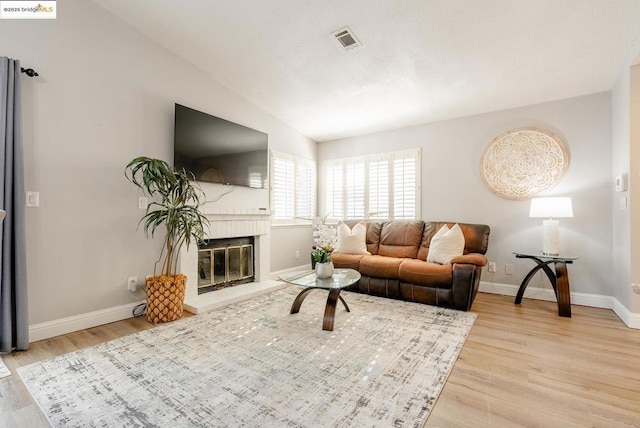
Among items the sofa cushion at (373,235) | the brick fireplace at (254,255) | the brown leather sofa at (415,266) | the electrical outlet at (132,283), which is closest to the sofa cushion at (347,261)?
the brown leather sofa at (415,266)

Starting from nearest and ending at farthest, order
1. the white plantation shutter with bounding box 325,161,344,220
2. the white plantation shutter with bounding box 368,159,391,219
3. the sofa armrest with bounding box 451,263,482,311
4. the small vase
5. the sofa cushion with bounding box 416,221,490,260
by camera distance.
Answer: the small vase
the sofa armrest with bounding box 451,263,482,311
the sofa cushion with bounding box 416,221,490,260
the white plantation shutter with bounding box 368,159,391,219
the white plantation shutter with bounding box 325,161,344,220

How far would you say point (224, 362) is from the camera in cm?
206

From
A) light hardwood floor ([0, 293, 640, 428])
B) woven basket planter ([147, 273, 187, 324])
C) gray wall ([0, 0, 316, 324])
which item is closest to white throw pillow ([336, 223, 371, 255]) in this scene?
light hardwood floor ([0, 293, 640, 428])

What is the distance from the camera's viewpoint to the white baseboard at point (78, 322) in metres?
2.43

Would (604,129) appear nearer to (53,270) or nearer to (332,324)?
(332,324)

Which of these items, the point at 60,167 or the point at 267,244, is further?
the point at 267,244

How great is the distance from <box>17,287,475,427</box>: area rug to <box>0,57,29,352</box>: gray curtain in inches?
18.0

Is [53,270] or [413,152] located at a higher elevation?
[413,152]

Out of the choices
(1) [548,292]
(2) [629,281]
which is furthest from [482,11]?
(1) [548,292]

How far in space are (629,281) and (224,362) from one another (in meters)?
3.66

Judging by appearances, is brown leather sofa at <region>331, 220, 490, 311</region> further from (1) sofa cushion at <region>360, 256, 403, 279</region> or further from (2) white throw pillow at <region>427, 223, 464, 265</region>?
(2) white throw pillow at <region>427, 223, 464, 265</region>

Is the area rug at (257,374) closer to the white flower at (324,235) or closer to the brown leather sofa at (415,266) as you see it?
the brown leather sofa at (415,266)

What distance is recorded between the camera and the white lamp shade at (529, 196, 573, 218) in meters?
3.10

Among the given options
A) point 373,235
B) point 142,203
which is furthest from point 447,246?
point 142,203
